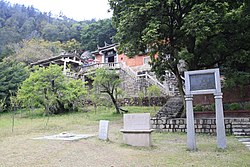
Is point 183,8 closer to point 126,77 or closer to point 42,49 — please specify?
point 126,77

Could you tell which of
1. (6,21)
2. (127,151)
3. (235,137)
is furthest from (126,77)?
(6,21)

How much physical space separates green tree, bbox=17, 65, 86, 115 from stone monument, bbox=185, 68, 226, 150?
1251cm

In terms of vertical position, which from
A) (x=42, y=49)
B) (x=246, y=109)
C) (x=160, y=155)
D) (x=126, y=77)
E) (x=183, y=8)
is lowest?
(x=160, y=155)

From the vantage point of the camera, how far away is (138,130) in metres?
7.75

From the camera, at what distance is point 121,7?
41.2ft

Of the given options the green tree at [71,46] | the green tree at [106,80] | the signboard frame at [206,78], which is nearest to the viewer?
the signboard frame at [206,78]

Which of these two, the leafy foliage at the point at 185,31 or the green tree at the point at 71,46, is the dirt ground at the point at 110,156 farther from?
the green tree at the point at 71,46

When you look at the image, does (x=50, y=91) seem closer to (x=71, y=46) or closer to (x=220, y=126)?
(x=220, y=126)

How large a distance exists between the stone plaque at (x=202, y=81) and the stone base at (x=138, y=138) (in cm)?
195

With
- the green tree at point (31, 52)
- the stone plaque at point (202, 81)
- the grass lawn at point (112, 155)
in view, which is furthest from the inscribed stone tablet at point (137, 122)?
the green tree at point (31, 52)

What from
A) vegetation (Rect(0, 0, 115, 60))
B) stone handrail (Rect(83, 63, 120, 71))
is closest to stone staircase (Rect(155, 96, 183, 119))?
stone handrail (Rect(83, 63, 120, 71))

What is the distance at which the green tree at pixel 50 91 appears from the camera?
1823 centimetres

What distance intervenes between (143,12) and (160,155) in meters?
6.51

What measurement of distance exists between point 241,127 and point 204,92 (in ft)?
12.6
